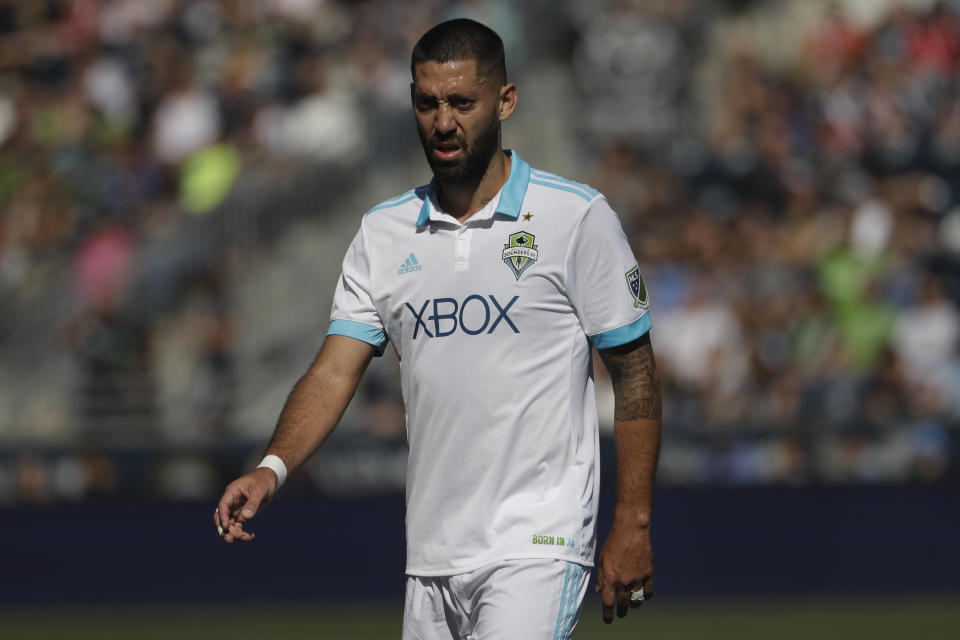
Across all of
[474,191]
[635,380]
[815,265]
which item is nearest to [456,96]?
[474,191]

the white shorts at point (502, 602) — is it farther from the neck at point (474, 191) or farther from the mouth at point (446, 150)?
the mouth at point (446, 150)

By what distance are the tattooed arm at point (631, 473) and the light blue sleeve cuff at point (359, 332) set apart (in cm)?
72

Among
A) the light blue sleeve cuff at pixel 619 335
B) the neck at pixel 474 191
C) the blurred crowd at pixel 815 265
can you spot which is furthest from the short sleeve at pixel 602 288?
the blurred crowd at pixel 815 265

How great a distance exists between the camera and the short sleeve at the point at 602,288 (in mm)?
4672

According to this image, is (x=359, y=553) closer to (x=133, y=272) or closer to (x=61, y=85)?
(x=133, y=272)

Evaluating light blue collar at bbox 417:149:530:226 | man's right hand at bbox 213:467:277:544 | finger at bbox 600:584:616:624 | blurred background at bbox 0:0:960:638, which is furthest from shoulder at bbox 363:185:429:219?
blurred background at bbox 0:0:960:638

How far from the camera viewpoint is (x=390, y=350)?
1287 cm

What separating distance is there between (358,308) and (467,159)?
0.60 metres

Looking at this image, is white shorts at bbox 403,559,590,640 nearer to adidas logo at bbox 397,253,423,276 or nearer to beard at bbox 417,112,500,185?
adidas logo at bbox 397,253,423,276

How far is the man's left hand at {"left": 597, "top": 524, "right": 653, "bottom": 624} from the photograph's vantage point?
4438 mm

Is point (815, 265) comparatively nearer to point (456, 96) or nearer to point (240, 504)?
point (456, 96)

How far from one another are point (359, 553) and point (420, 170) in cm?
373

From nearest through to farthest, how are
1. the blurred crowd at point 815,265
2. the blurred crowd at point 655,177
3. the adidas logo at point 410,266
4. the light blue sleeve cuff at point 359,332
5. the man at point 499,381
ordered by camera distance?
the man at point 499,381, the adidas logo at point 410,266, the light blue sleeve cuff at point 359,332, the blurred crowd at point 815,265, the blurred crowd at point 655,177

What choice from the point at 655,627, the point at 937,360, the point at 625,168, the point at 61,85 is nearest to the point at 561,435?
the point at 655,627
